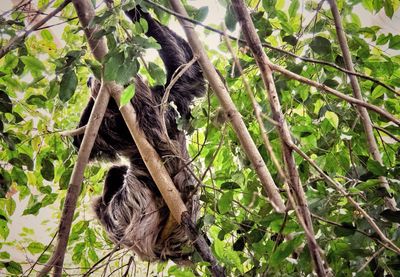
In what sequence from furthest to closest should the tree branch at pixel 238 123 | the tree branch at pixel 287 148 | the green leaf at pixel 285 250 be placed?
the tree branch at pixel 238 123, the green leaf at pixel 285 250, the tree branch at pixel 287 148

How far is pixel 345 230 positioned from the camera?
3.63ft

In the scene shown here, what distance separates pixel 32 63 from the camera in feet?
5.14

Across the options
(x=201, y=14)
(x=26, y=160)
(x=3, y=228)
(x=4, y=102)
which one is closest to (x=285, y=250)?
(x=201, y=14)

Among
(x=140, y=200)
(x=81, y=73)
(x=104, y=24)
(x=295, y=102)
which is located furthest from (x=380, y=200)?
(x=81, y=73)

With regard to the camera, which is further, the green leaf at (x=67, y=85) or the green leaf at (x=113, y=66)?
the green leaf at (x=67, y=85)

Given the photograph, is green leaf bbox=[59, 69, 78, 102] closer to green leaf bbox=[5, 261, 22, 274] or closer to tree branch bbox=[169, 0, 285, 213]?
tree branch bbox=[169, 0, 285, 213]

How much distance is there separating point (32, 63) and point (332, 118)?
3.77 ft

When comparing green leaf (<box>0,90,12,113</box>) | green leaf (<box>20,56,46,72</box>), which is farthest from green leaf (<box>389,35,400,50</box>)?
green leaf (<box>0,90,12,113</box>)

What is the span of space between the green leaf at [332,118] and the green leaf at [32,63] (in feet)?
3.57

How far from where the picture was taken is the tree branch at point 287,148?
2.48 feet

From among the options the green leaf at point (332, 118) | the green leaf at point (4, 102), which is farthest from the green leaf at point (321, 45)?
the green leaf at point (4, 102)

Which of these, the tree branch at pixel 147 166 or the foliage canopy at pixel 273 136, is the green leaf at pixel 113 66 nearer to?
the foliage canopy at pixel 273 136

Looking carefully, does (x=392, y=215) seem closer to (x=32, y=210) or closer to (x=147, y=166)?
(x=147, y=166)

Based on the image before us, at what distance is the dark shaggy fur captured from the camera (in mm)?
2406
